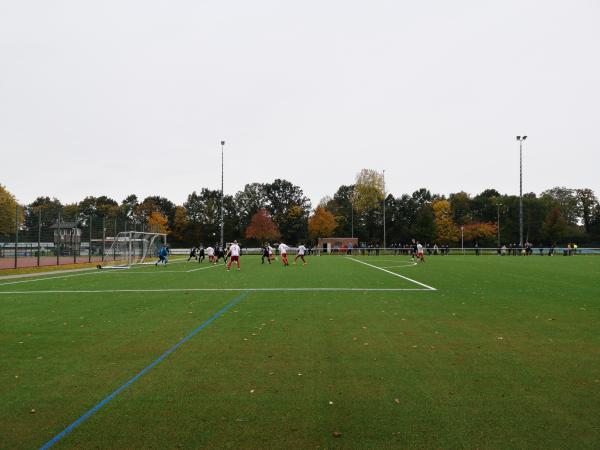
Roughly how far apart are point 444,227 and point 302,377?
90221mm

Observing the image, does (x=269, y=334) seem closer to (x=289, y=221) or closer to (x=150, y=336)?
(x=150, y=336)

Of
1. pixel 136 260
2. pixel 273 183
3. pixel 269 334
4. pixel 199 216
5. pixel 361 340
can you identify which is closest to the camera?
pixel 361 340

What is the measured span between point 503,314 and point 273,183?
10491 cm

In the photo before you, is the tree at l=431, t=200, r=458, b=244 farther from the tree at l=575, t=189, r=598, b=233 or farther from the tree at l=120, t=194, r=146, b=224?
the tree at l=120, t=194, r=146, b=224

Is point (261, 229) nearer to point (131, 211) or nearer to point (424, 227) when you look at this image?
point (424, 227)

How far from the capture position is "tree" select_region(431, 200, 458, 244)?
91062mm

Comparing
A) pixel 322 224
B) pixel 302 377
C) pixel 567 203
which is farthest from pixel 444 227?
pixel 302 377

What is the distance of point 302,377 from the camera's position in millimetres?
5570

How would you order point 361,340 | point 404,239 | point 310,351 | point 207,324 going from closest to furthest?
point 310,351, point 361,340, point 207,324, point 404,239

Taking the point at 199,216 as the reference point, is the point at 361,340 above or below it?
below

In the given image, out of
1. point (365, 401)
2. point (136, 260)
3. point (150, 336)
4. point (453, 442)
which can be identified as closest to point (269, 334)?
point (150, 336)

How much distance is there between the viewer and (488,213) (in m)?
105

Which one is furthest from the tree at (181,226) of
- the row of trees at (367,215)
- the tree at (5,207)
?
the tree at (5,207)

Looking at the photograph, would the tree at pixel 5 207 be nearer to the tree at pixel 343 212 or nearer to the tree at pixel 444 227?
the tree at pixel 343 212
